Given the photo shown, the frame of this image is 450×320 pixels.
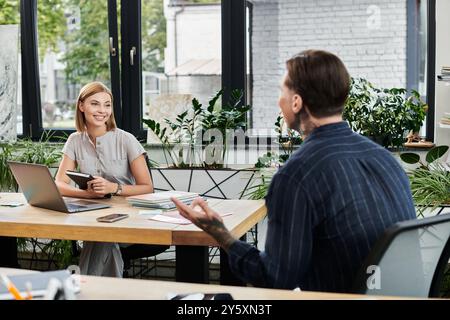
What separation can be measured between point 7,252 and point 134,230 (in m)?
0.97

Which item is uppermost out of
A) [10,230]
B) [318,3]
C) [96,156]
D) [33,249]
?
[318,3]

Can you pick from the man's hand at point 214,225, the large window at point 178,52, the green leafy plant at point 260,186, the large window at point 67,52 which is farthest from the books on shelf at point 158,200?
the large window at point 67,52

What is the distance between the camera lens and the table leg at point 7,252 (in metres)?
2.92

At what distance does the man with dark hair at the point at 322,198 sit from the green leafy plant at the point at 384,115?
2.51 m

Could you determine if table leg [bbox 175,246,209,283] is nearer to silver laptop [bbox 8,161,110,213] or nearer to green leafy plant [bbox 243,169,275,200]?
silver laptop [bbox 8,161,110,213]

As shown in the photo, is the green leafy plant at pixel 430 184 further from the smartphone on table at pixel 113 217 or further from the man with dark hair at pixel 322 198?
the man with dark hair at pixel 322 198

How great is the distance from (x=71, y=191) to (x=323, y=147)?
1745 millimetres

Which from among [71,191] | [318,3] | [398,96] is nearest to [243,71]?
[318,3]

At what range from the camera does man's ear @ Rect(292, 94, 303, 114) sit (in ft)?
5.61

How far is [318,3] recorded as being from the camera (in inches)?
184

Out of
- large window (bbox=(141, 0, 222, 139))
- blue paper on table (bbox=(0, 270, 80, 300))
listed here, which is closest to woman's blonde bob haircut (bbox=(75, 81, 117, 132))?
large window (bbox=(141, 0, 222, 139))

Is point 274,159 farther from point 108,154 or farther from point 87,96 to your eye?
point 87,96

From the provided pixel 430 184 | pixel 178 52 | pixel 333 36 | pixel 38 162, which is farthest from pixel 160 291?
pixel 178 52

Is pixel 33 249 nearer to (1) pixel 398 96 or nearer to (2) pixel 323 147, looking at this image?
(1) pixel 398 96
